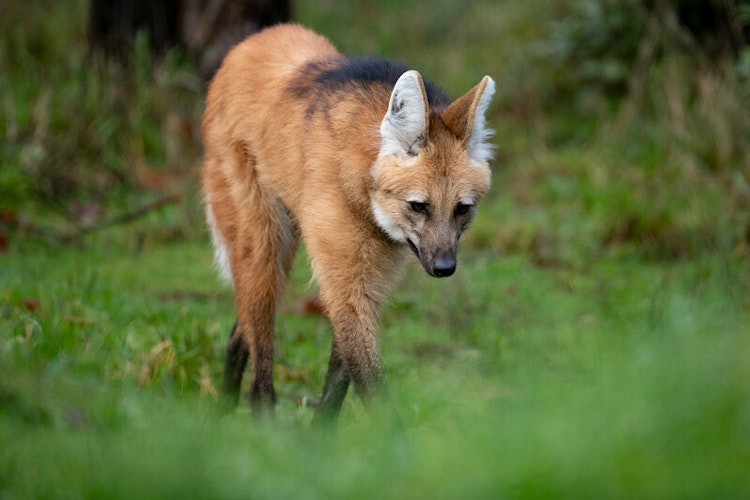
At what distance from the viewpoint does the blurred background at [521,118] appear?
6.84 metres

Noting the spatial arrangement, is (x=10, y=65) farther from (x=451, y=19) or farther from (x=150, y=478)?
(x=150, y=478)

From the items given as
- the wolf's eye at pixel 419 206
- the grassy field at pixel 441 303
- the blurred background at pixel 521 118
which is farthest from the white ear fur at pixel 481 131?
the blurred background at pixel 521 118

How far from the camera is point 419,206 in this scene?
3.79 metres

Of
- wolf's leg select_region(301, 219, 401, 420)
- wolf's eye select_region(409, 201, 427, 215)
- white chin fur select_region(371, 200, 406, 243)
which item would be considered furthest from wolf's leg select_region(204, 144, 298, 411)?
wolf's eye select_region(409, 201, 427, 215)

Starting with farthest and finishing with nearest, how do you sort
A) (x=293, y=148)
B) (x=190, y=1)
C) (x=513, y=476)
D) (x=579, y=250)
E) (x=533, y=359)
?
(x=190, y=1) → (x=579, y=250) → (x=293, y=148) → (x=533, y=359) → (x=513, y=476)

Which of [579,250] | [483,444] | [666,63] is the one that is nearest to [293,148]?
[483,444]

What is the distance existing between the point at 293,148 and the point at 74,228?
11.0ft

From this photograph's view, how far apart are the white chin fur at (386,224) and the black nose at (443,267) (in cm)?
21

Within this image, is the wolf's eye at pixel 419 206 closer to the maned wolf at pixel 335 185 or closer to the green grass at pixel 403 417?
the maned wolf at pixel 335 185

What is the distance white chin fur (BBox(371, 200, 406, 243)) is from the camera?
12.5 feet

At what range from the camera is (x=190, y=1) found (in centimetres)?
860

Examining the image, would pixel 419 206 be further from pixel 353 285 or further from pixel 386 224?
pixel 353 285

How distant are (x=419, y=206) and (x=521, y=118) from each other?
5585mm

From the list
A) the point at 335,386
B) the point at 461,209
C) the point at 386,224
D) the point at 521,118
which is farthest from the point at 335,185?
the point at 521,118
